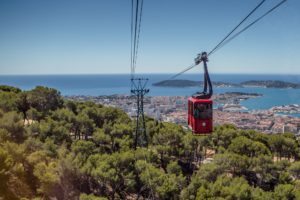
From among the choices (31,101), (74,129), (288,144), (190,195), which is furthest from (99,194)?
(288,144)

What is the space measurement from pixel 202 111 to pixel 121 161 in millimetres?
17933

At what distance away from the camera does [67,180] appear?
987 inches

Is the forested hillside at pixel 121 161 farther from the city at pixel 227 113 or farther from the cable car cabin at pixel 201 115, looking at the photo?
the cable car cabin at pixel 201 115

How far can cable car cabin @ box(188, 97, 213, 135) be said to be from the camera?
37.8 ft

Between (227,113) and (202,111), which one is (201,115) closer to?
(202,111)

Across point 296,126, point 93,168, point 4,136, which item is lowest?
point 296,126

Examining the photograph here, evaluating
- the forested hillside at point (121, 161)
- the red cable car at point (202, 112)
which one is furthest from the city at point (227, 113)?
the red cable car at point (202, 112)

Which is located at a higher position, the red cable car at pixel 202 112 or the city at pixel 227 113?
the red cable car at pixel 202 112

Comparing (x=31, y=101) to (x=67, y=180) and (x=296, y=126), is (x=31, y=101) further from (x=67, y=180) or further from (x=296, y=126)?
(x=296, y=126)

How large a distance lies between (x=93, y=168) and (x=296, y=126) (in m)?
68.8

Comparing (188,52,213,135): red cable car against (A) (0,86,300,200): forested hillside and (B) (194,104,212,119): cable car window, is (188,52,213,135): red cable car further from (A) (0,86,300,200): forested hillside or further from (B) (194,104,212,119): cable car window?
(A) (0,86,300,200): forested hillside

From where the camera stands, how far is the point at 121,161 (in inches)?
1106

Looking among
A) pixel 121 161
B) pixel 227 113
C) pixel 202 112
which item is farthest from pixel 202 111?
pixel 227 113

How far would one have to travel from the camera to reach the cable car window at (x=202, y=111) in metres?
11.6
